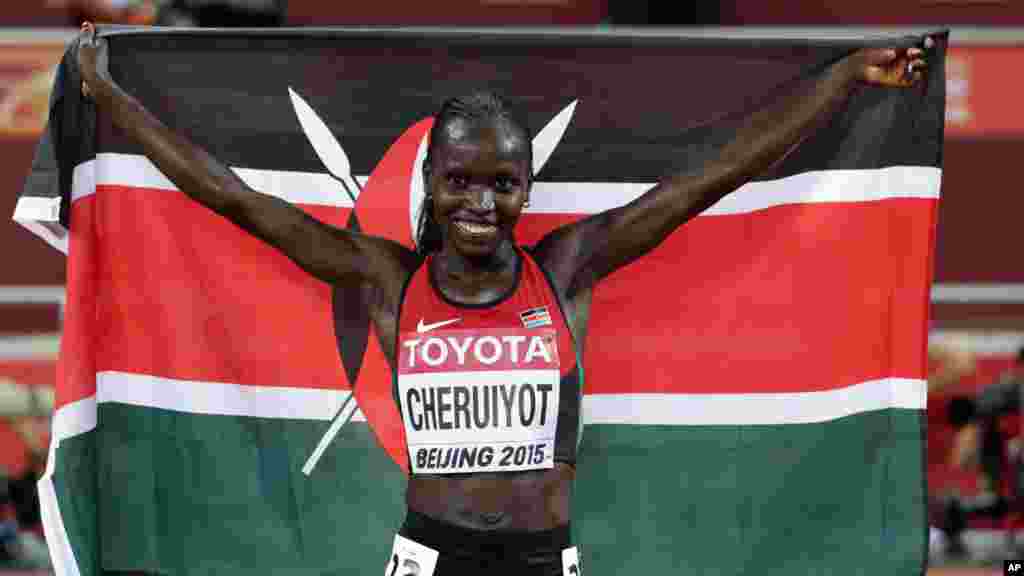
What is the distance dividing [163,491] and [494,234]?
142 cm

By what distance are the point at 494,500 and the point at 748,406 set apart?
3.40 feet

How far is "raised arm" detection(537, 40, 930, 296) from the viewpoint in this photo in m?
4.27

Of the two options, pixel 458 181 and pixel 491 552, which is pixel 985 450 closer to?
pixel 491 552

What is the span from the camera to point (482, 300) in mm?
4121

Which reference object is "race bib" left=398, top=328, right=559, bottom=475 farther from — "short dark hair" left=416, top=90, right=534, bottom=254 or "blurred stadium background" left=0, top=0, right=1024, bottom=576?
"blurred stadium background" left=0, top=0, right=1024, bottom=576

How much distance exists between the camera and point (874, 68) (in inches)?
174

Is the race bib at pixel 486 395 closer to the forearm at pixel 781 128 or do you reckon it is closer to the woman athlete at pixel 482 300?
the woman athlete at pixel 482 300

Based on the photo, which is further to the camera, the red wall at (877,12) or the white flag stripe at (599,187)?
the red wall at (877,12)

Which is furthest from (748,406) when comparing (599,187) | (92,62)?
(92,62)

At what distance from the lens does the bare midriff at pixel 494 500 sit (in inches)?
160

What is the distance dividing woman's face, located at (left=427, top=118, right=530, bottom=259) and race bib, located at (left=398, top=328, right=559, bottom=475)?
0.24 m

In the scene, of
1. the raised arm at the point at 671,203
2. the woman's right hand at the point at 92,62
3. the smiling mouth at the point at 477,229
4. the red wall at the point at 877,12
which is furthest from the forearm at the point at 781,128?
the red wall at the point at 877,12

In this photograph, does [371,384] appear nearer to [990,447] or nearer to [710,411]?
[710,411]

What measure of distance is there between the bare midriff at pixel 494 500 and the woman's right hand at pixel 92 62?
53.0 inches
